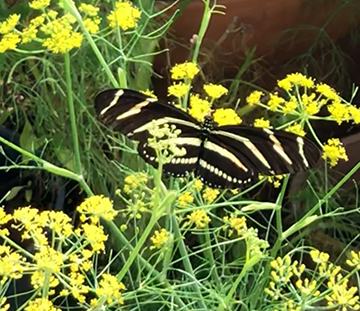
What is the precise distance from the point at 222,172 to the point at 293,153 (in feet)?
0.27

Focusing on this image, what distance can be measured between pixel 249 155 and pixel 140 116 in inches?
4.5

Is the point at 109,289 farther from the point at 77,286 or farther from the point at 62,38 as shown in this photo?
the point at 62,38

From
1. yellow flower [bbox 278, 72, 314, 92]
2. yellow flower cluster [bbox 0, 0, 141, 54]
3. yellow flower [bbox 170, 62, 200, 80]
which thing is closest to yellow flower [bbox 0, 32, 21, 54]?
yellow flower cluster [bbox 0, 0, 141, 54]

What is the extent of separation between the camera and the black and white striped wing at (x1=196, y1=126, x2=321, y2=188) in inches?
25.7

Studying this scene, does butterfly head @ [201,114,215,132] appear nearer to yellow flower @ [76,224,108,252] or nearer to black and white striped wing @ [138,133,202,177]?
black and white striped wing @ [138,133,202,177]

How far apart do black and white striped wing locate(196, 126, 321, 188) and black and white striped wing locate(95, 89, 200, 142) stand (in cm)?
4

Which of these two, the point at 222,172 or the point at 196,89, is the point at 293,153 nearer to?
the point at 222,172

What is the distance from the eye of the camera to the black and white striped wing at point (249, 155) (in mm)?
652

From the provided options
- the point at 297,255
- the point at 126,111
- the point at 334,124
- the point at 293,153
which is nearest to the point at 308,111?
the point at 293,153

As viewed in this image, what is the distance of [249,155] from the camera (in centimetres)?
68

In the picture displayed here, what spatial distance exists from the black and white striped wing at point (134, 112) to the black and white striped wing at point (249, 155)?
1.5 inches

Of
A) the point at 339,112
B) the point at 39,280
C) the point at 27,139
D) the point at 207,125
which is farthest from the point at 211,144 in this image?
the point at 27,139

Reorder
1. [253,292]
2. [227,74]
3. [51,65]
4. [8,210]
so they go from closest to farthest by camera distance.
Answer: [253,292], [51,65], [8,210], [227,74]

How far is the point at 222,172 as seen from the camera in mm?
700
